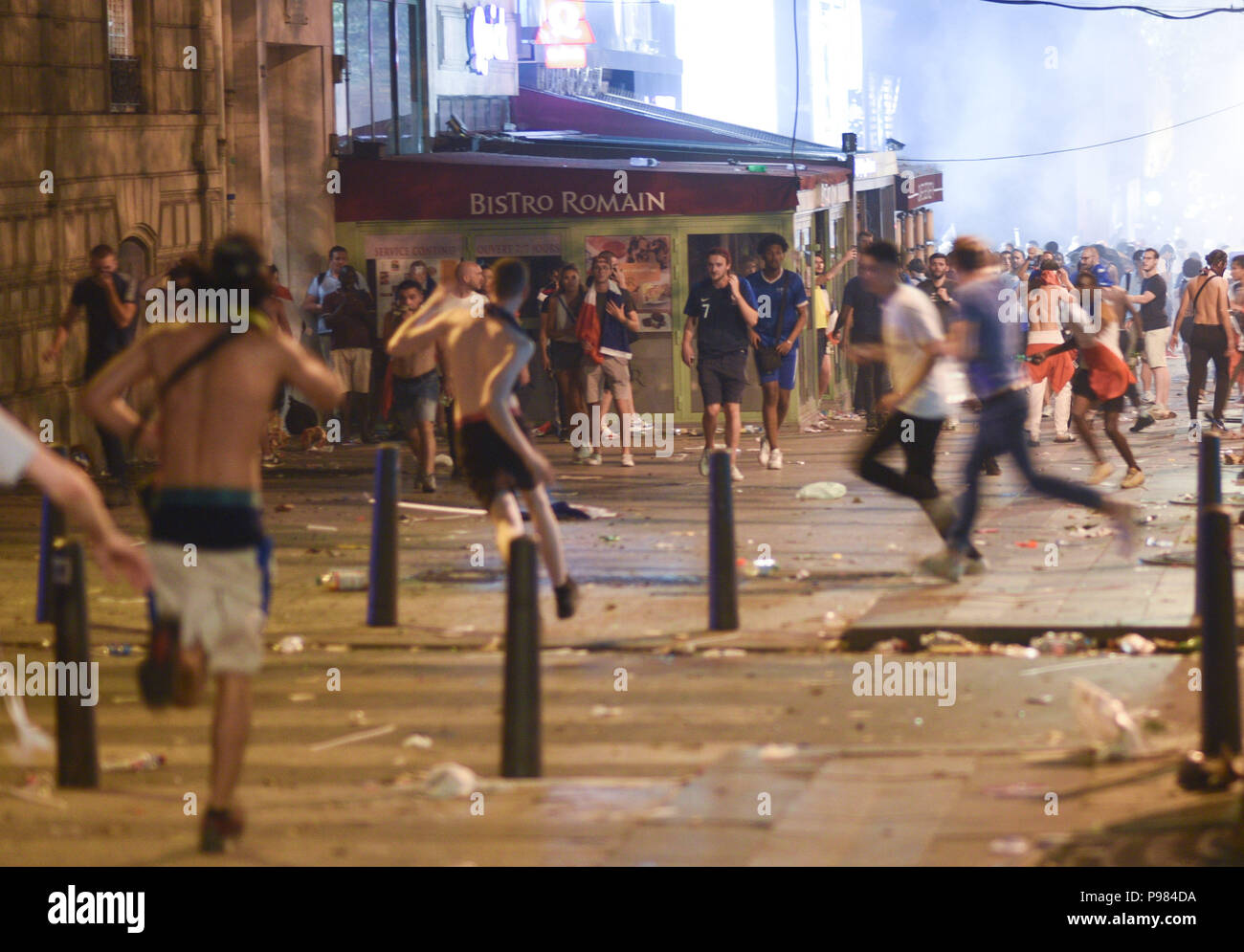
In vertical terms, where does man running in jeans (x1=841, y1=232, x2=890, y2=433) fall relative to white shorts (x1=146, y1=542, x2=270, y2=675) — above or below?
above

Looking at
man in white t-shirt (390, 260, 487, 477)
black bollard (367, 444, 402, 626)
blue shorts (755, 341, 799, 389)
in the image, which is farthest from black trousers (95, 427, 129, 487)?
blue shorts (755, 341, 799, 389)

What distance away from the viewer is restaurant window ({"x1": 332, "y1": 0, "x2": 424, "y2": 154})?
73.4 feet

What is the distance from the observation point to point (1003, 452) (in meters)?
10.0

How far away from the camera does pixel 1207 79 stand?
11531 centimetres

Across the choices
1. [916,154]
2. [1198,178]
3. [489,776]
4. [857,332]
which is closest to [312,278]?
[857,332]

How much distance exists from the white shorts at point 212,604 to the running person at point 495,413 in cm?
349

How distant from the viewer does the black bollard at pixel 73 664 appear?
634 cm

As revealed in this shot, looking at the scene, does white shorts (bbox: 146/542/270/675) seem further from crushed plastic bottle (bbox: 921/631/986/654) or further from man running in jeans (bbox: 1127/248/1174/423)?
man running in jeans (bbox: 1127/248/1174/423)

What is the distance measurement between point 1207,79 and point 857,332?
106225 millimetres

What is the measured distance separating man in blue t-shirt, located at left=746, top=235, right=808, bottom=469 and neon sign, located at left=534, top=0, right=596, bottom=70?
22.5 meters

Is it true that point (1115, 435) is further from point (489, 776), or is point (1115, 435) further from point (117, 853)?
point (117, 853)

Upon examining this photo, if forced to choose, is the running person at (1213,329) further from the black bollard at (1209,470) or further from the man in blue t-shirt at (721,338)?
the black bollard at (1209,470)

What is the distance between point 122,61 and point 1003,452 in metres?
11.4

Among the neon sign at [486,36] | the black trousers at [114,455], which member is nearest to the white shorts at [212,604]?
the black trousers at [114,455]
